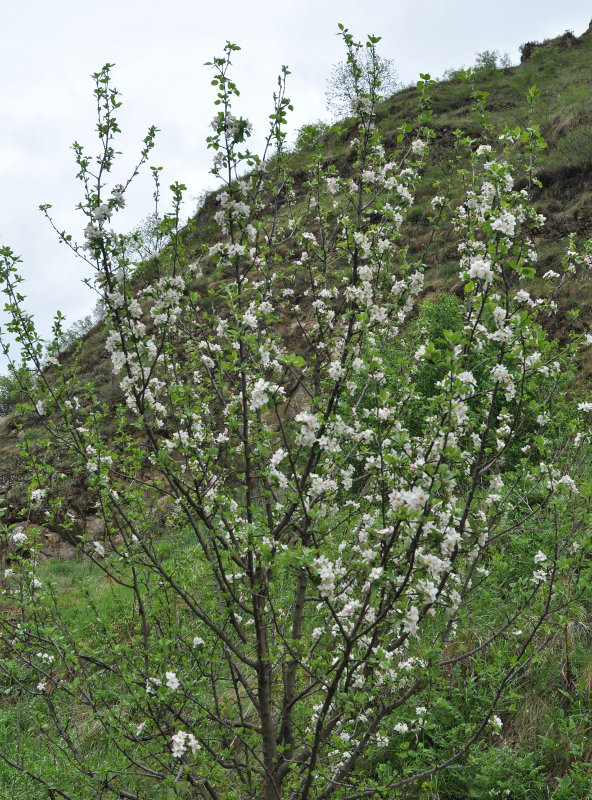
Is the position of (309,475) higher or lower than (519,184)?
lower

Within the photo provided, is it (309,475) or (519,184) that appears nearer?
(309,475)

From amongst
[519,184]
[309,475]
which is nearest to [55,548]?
[309,475]

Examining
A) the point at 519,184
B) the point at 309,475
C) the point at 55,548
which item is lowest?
the point at 309,475

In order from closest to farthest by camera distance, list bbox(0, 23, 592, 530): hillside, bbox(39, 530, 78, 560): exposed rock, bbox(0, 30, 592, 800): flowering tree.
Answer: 1. bbox(0, 30, 592, 800): flowering tree
2. bbox(0, 23, 592, 530): hillside
3. bbox(39, 530, 78, 560): exposed rock

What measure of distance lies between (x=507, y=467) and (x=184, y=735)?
238 inches

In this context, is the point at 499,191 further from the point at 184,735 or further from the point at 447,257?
the point at 447,257

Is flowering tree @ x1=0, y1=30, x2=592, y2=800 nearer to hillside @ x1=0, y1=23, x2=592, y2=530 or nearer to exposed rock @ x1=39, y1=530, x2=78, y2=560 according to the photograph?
hillside @ x1=0, y1=23, x2=592, y2=530

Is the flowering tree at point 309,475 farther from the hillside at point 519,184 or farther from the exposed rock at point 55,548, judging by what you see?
the exposed rock at point 55,548

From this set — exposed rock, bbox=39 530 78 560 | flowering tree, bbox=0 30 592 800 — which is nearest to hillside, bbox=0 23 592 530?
flowering tree, bbox=0 30 592 800

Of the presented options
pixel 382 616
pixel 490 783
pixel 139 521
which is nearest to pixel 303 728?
pixel 490 783

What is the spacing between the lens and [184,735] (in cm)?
245

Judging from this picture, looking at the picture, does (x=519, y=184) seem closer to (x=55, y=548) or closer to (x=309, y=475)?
(x=309, y=475)

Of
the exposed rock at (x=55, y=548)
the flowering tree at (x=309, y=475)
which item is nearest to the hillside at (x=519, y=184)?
the flowering tree at (x=309, y=475)

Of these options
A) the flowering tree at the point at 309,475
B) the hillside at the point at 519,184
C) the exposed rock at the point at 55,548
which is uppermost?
the hillside at the point at 519,184
